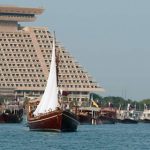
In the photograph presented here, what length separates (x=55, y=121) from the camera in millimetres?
121438

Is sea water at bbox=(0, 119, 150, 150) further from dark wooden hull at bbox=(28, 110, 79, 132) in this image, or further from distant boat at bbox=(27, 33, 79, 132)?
distant boat at bbox=(27, 33, 79, 132)

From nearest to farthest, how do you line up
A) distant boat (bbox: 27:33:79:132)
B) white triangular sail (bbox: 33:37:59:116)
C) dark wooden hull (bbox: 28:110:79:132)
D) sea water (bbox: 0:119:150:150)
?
sea water (bbox: 0:119:150:150) → dark wooden hull (bbox: 28:110:79:132) → distant boat (bbox: 27:33:79:132) → white triangular sail (bbox: 33:37:59:116)

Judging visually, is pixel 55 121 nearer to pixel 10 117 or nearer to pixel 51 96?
pixel 51 96

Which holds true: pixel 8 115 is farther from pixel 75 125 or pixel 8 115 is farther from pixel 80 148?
pixel 80 148

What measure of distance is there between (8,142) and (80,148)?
10.1m

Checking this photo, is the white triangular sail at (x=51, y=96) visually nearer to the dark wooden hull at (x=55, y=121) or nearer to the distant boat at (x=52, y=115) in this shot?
the distant boat at (x=52, y=115)

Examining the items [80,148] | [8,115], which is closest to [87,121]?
[8,115]

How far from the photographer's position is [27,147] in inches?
3792

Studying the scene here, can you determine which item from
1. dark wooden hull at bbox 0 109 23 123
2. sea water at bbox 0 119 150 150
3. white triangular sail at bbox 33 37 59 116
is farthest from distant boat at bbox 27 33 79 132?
dark wooden hull at bbox 0 109 23 123

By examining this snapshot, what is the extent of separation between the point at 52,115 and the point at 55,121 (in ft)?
2.93

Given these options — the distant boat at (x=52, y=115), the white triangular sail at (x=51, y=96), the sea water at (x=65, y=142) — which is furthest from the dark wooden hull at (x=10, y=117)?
the sea water at (x=65, y=142)

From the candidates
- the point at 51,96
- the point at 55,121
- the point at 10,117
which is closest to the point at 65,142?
the point at 55,121

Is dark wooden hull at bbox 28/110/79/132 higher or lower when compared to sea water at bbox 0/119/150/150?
higher

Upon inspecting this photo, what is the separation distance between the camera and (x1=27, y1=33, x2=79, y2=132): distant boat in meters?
121
